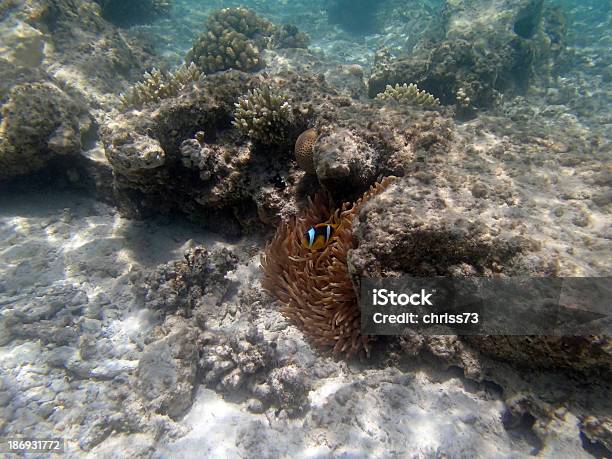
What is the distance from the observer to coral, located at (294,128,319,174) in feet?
14.4

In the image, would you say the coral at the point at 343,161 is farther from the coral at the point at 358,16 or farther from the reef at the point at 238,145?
the coral at the point at 358,16

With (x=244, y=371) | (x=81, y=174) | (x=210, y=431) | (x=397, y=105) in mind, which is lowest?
(x=210, y=431)

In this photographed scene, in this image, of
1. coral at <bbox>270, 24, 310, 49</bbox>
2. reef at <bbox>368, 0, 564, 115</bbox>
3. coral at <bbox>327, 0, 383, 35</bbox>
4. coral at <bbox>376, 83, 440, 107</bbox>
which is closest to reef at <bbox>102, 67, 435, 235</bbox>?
coral at <bbox>376, 83, 440, 107</bbox>

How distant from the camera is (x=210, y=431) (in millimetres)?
3576

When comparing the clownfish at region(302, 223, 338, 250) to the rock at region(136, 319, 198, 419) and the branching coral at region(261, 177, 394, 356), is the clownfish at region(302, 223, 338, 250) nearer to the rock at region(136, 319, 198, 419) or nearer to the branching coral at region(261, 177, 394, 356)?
the branching coral at region(261, 177, 394, 356)

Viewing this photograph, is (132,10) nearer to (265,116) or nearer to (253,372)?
(265,116)

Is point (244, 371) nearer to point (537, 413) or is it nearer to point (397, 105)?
point (537, 413)

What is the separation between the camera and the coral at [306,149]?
4383mm

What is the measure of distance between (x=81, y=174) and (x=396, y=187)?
17.7 ft

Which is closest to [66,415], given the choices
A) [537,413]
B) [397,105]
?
[537,413]

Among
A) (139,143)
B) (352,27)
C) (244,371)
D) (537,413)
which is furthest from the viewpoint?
(352,27)

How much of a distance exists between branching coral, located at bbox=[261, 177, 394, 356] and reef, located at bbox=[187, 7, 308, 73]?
6837 mm

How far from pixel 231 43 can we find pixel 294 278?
7924 millimetres

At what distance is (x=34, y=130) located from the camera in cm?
543
